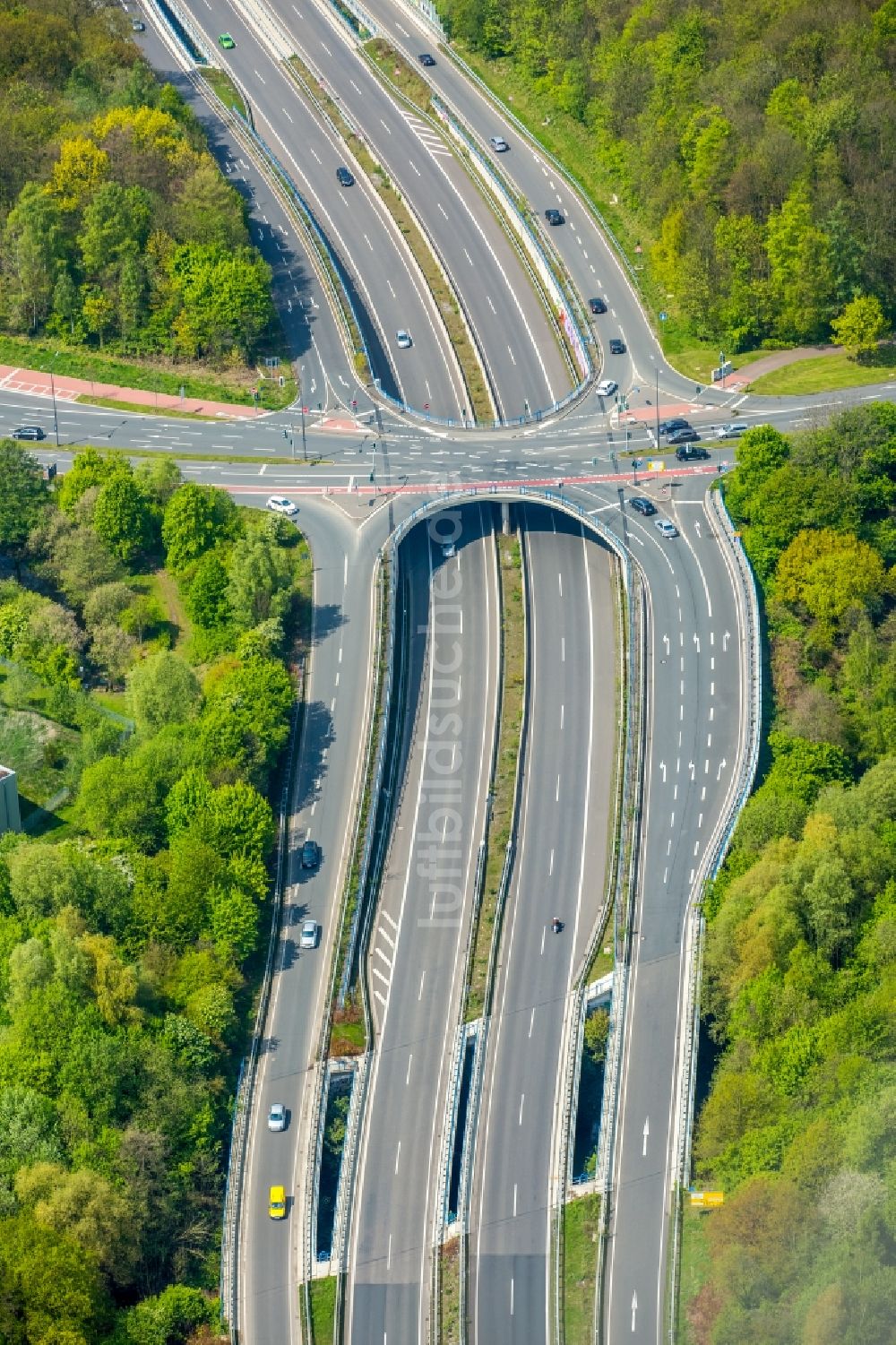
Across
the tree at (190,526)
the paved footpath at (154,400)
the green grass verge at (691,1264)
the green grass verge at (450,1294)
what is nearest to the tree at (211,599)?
the tree at (190,526)

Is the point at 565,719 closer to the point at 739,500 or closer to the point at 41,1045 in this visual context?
the point at 739,500

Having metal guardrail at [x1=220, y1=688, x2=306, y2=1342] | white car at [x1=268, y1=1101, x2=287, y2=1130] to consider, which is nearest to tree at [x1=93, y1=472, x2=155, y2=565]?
metal guardrail at [x1=220, y1=688, x2=306, y2=1342]

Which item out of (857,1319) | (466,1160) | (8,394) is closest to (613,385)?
(8,394)

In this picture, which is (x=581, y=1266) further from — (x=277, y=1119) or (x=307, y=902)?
(x=307, y=902)

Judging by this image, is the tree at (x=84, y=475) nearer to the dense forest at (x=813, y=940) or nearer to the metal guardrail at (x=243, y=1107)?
the metal guardrail at (x=243, y=1107)

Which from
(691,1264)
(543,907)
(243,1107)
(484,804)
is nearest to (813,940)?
(543,907)

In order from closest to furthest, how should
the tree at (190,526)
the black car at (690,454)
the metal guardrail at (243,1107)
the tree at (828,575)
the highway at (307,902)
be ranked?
1. the metal guardrail at (243,1107)
2. the highway at (307,902)
3. the tree at (828,575)
4. the tree at (190,526)
5. the black car at (690,454)
